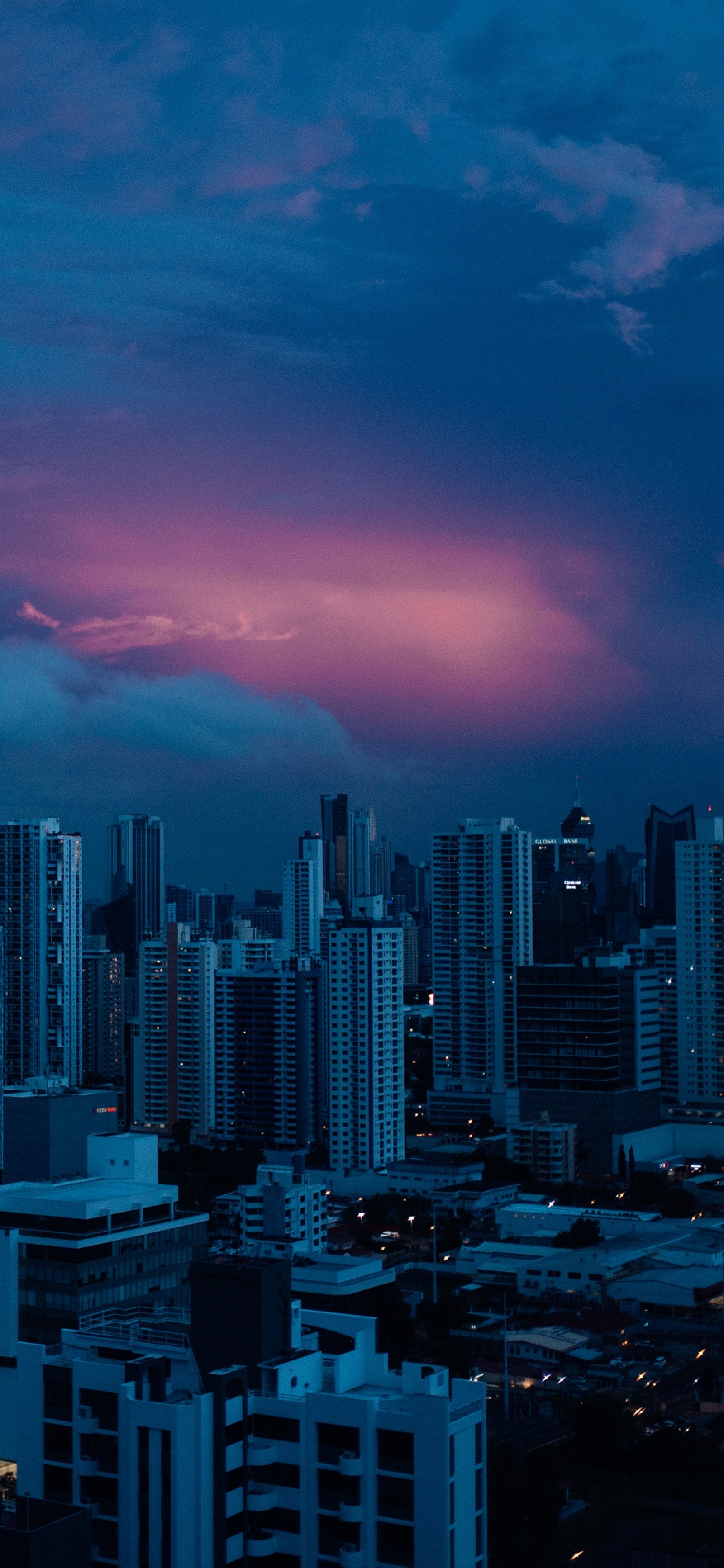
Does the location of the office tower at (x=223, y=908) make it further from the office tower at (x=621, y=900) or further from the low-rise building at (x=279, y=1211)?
the low-rise building at (x=279, y=1211)

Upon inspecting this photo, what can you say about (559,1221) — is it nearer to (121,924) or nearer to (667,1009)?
(667,1009)

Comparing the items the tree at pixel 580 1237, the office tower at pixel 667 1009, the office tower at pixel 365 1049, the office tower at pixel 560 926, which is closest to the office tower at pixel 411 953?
the office tower at pixel 560 926

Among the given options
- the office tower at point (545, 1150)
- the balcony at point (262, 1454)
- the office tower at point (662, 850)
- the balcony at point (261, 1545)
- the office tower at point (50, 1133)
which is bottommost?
the office tower at point (545, 1150)

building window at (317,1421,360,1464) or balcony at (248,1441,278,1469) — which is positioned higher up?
building window at (317,1421,360,1464)

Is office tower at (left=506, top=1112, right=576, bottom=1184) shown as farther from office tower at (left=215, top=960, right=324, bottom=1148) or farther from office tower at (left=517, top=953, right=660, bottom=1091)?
office tower at (left=215, top=960, right=324, bottom=1148)

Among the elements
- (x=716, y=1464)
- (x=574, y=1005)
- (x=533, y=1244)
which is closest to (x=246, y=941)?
(x=574, y=1005)

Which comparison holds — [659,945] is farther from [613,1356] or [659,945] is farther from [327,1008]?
[613,1356]

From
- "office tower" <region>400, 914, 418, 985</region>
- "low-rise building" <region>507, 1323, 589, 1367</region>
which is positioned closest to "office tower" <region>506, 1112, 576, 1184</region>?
"low-rise building" <region>507, 1323, 589, 1367</region>
